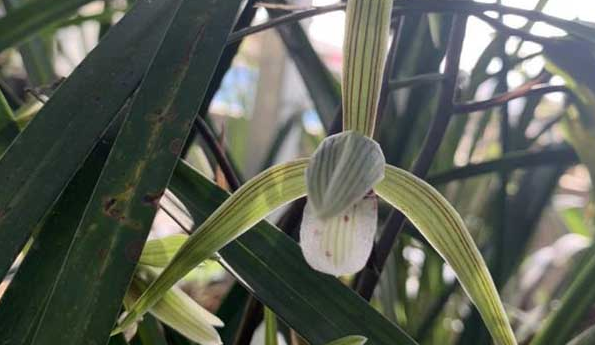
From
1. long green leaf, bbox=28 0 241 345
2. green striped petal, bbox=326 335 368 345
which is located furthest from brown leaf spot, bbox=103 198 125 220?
green striped petal, bbox=326 335 368 345

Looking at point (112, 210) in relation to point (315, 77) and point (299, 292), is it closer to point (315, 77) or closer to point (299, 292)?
point (299, 292)

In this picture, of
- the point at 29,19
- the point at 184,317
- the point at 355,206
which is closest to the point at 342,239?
the point at 355,206

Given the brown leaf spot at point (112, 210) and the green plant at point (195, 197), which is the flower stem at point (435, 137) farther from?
the brown leaf spot at point (112, 210)

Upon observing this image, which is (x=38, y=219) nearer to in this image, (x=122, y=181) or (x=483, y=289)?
(x=122, y=181)

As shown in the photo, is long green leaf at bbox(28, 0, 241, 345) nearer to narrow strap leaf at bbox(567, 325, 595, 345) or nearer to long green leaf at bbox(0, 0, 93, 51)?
long green leaf at bbox(0, 0, 93, 51)

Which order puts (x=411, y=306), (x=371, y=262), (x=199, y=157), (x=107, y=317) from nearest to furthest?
(x=107, y=317) → (x=371, y=262) → (x=199, y=157) → (x=411, y=306)

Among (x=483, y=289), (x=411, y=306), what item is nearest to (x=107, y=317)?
(x=483, y=289)
